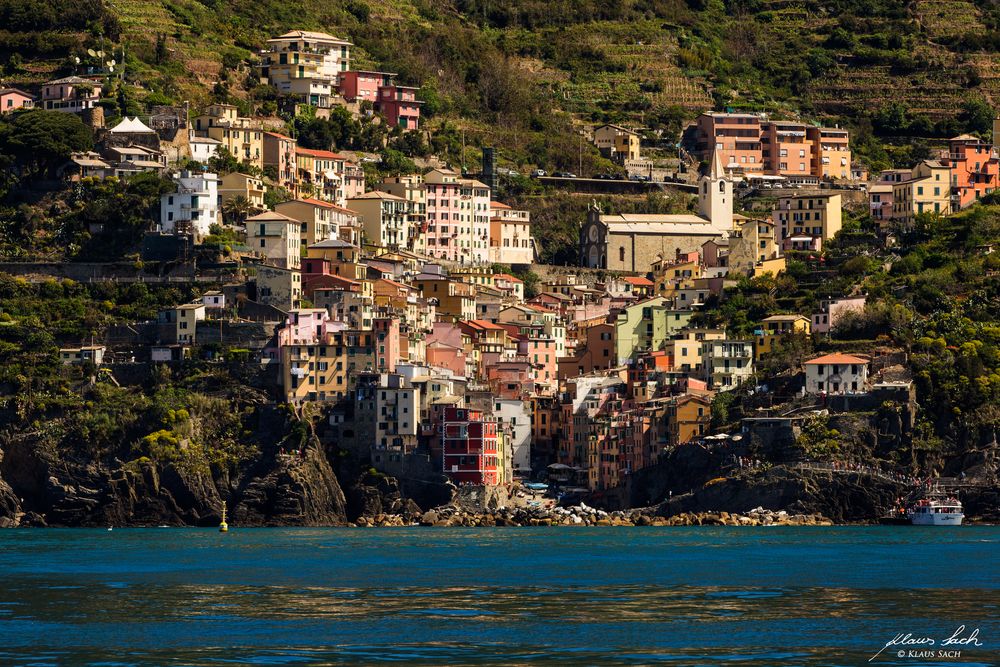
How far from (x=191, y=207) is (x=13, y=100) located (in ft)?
54.5

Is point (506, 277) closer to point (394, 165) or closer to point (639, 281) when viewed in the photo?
point (639, 281)

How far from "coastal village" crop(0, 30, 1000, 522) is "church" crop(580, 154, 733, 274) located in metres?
0.13

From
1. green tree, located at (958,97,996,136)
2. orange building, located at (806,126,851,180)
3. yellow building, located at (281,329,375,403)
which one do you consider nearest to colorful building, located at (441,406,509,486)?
yellow building, located at (281,329,375,403)

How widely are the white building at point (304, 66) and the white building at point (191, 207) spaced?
20.6 m

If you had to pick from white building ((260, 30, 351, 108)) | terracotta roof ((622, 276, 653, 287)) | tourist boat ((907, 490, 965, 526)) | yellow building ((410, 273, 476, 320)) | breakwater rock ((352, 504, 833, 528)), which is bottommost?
breakwater rock ((352, 504, 833, 528))

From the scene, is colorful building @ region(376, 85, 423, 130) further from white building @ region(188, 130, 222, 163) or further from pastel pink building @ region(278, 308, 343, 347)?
pastel pink building @ region(278, 308, 343, 347)

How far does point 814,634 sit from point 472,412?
160 ft

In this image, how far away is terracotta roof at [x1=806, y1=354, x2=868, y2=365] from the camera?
337 feet

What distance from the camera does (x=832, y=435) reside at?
99312mm

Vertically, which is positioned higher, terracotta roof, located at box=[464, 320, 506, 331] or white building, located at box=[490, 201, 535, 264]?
white building, located at box=[490, 201, 535, 264]

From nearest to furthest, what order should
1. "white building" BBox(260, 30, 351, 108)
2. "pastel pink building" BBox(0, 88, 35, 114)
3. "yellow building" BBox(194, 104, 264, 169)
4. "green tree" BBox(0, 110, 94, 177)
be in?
"green tree" BBox(0, 110, 94, 177)
"yellow building" BBox(194, 104, 264, 169)
"pastel pink building" BBox(0, 88, 35, 114)
"white building" BBox(260, 30, 351, 108)

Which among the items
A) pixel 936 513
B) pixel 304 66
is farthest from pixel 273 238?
pixel 936 513

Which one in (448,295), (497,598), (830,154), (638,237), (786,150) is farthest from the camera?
(786,150)

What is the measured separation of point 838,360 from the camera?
4053 inches
